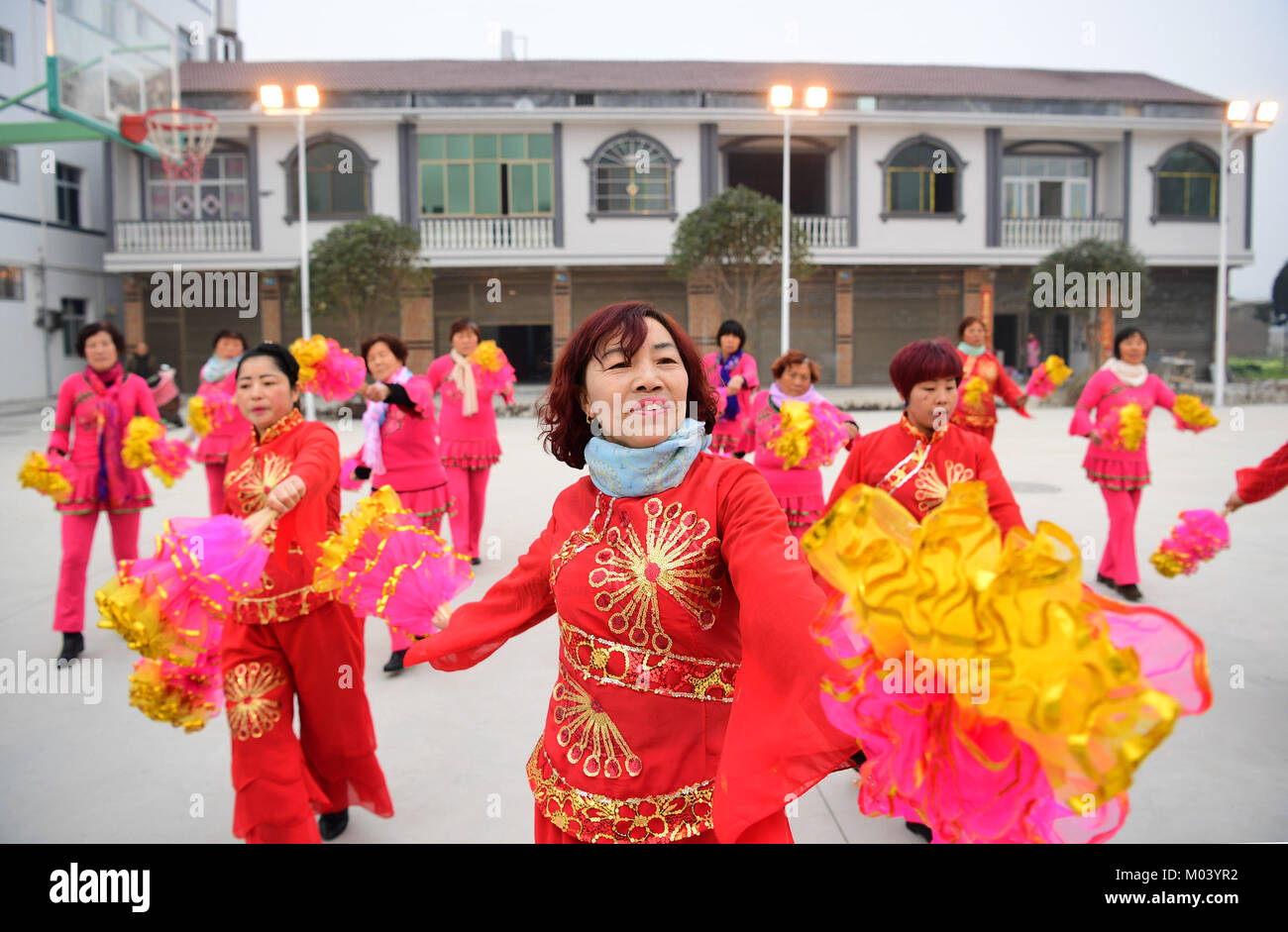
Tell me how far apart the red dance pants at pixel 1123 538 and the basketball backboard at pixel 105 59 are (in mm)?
10330

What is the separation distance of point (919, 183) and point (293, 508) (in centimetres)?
2587

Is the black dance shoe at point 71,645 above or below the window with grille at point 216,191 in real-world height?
below

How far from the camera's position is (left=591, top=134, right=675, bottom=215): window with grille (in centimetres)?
2480

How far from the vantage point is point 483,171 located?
986 inches

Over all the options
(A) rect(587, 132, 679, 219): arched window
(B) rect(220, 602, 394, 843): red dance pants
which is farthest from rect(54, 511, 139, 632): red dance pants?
(A) rect(587, 132, 679, 219): arched window

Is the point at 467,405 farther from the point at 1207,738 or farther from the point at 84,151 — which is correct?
the point at 84,151

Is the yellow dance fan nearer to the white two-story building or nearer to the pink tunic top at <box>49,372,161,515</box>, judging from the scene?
the pink tunic top at <box>49,372,161,515</box>

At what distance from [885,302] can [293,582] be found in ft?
85.4

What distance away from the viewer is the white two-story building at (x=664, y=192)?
2470cm

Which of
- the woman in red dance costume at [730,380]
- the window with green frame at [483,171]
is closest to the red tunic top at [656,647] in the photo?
the woman in red dance costume at [730,380]

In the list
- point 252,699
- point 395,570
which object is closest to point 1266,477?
point 395,570

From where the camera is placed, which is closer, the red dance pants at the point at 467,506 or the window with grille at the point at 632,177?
the red dance pants at the point at 467,506

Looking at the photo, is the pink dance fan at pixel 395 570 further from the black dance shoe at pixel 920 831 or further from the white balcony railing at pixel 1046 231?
the white balcony railing at pixel 1046 231

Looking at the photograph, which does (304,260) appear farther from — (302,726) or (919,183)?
(919,183)
